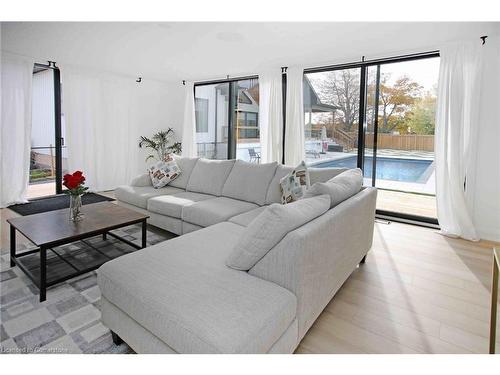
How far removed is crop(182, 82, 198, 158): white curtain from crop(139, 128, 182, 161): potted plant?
0.23 meters

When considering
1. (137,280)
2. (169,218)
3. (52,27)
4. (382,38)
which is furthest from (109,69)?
(137,280)

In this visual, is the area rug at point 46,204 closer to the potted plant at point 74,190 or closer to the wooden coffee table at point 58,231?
the wooden coffee table at point 58,231

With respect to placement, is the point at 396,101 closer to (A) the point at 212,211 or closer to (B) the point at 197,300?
(A) the point at 212,211

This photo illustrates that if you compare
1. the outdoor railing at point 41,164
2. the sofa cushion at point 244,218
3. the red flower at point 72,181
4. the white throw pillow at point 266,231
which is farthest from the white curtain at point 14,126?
the white throw pillow at point 266,231

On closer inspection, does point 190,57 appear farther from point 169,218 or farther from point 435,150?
point 435,150

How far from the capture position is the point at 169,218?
355cm

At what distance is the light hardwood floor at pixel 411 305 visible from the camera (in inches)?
74.2

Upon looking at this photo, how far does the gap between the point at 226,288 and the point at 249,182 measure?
2159 millimetres

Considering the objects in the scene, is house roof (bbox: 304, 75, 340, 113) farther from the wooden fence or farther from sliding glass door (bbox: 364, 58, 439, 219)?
the wooden fence

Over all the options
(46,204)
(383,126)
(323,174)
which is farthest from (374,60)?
(46,204)

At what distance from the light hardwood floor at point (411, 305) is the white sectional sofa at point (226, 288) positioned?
199 millimetres

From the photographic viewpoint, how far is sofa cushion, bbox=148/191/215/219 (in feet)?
11.4

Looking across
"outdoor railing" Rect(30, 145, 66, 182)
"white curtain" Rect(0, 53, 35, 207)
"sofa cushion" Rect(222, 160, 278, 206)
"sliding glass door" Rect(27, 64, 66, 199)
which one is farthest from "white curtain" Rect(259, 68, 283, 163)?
"outdoor railing" Rect(30, 145, 66, 182)
